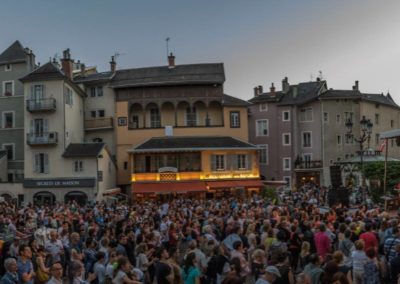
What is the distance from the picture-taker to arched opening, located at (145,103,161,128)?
2061 inches

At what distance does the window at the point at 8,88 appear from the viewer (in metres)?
51.4

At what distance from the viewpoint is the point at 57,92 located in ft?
155

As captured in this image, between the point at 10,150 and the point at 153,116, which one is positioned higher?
the point at 153,116

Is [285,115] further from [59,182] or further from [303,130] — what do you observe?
[59,182]

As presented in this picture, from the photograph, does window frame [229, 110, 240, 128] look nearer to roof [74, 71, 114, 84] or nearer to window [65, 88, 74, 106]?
roof [74, 71, 114, 84]

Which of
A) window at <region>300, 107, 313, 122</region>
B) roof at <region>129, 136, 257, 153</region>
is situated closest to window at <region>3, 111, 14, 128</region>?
roof at <region>129, 136, 257, 153</region>

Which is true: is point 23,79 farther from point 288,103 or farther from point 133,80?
point 288,103

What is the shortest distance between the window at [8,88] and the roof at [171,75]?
9161 mm

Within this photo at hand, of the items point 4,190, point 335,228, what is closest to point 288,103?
point 4,190

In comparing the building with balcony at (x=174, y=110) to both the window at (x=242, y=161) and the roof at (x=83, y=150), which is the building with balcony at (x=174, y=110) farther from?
the roof at (x=83, y=150)

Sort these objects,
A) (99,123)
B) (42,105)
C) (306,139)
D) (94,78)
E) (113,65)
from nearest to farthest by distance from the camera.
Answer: (42,105), (99,123), (94,78), (113,65), (306,139)

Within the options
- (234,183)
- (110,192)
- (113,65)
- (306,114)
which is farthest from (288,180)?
(113,65)

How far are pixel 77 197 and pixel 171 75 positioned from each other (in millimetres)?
14424

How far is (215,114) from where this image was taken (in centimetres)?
5234
